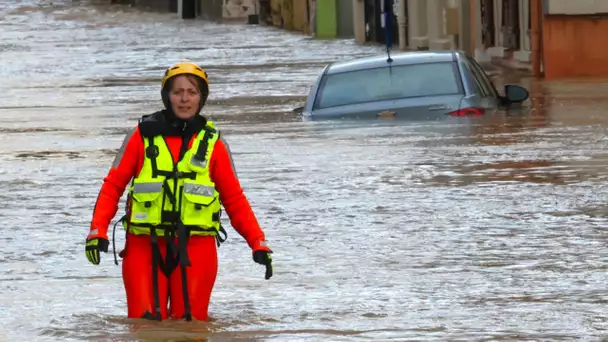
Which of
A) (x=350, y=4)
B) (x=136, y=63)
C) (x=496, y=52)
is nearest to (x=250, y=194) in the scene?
(x=496, y=52)

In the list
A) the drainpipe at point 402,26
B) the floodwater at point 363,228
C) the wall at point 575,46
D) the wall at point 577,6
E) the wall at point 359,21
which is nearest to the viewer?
the floodwater at point 363,228

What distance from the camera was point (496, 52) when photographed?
122 ft

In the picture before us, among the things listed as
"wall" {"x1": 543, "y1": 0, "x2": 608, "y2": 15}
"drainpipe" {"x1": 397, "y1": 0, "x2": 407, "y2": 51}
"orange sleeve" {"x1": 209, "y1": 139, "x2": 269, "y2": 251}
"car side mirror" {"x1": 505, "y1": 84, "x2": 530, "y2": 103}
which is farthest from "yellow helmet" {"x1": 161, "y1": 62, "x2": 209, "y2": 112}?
"drainpipe" {"x1": 397, "y1": 0, "x2": 407, "y2": 51}

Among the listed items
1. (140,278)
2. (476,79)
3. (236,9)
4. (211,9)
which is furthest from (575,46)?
(211,9)

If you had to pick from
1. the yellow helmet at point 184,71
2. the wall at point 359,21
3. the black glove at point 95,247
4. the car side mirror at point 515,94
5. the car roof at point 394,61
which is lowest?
the wall at point 359,21

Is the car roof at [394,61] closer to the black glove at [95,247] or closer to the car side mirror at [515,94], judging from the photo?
the car side mirror at [515,94]

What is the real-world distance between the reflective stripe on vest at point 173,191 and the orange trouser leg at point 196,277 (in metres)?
0.08

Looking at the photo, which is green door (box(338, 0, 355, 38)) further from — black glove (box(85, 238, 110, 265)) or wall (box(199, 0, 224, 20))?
black glove (box(85, 238, 110, 265))

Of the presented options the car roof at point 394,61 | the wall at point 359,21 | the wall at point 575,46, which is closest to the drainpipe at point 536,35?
the wall at point 575,46

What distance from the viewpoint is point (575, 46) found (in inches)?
1196

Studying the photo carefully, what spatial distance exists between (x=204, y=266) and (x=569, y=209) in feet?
17.8

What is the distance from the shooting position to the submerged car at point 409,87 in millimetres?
19156

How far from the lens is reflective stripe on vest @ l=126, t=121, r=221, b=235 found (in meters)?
8.20

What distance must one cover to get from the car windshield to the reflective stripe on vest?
11.0 meters
